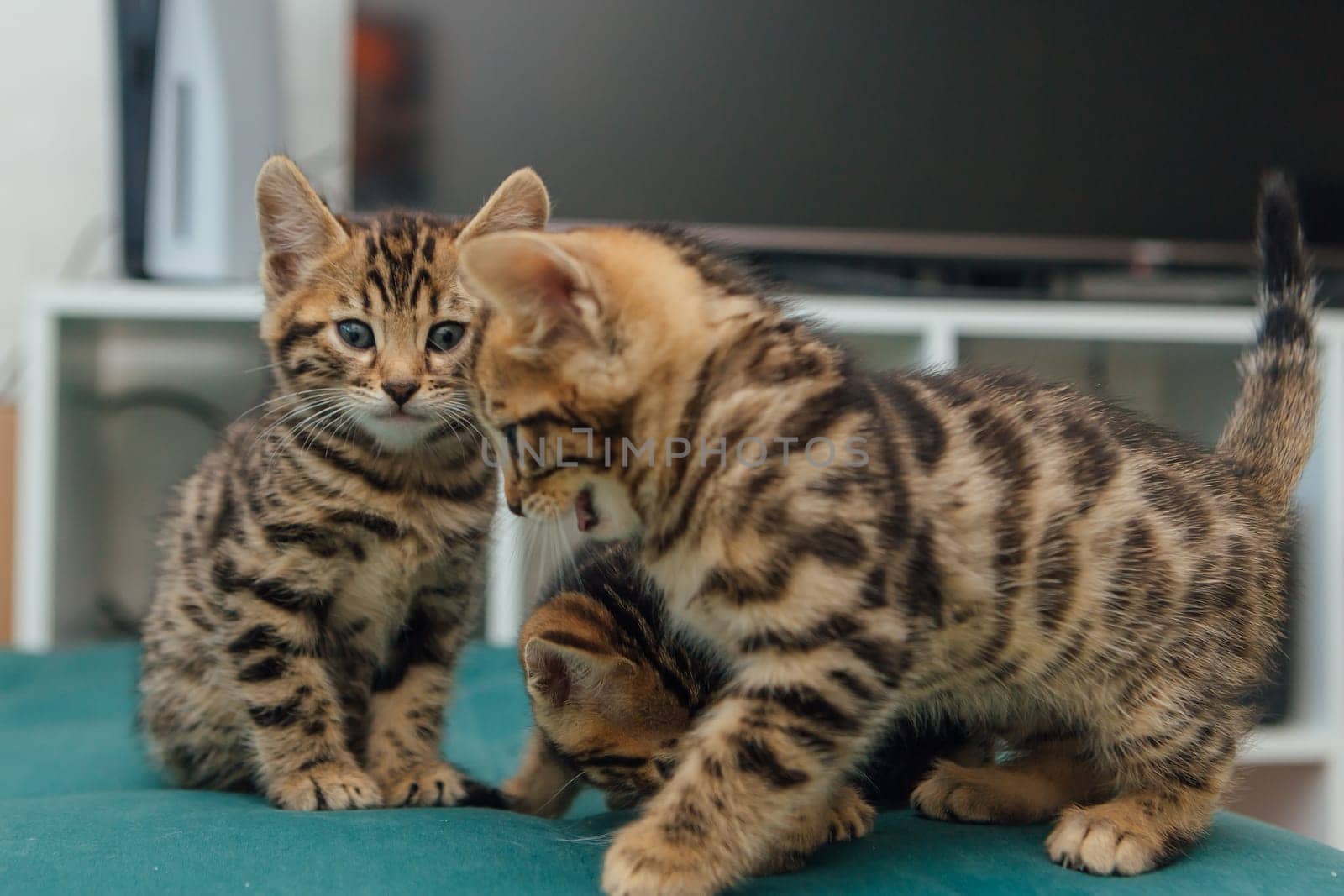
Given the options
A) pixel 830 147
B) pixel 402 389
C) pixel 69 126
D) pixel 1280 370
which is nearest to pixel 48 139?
pixel 69 126

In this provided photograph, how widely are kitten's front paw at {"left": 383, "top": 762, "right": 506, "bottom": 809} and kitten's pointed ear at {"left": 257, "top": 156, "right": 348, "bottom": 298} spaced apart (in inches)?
20.2

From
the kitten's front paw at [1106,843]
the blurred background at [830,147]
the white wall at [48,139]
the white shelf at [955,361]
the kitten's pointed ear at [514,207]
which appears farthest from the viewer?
the white wall at [48,139]

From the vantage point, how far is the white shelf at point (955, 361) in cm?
201

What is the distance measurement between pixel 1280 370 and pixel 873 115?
53.5 inches

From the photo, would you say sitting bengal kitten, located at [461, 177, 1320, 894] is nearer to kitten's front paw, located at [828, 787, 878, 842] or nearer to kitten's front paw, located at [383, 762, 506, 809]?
kitten's front paw, located at [828, 787, 878, 842]

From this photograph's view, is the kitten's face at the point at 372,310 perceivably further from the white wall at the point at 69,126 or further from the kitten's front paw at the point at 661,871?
the white wall at the point at 69,126

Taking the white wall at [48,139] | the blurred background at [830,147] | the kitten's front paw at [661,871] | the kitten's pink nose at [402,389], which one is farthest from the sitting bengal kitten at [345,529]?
the white wall at [48,139]

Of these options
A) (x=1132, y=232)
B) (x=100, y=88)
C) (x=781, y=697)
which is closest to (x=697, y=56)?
(x=1132, y=232)

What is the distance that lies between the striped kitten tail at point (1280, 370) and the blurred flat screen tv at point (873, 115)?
1.23m

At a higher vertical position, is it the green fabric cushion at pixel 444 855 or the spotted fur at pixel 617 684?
the spotted fur at pixel 617 684

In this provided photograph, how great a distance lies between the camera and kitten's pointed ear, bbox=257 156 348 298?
1150mm

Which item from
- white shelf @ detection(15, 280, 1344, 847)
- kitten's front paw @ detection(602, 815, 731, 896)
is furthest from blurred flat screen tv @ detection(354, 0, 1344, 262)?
kitten's front paw @ detection(602, 815, 731, 896)

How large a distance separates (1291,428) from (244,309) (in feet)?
5.33

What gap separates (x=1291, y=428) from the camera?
1155 mm
